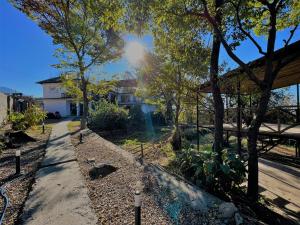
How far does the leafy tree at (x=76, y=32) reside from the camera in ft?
55.5

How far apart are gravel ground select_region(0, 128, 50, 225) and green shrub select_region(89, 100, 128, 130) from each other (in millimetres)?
9654

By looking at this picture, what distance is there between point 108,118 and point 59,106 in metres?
25.7

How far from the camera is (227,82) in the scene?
7125mm

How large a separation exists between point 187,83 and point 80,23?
11.2 m

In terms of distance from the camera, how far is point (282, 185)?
7859 mm

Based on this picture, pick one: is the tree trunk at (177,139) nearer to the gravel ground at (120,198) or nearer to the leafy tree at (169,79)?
the leafy tree at (169,79)

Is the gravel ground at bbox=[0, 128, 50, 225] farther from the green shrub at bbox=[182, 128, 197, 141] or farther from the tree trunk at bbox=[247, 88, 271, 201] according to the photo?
the green shrub at bbox=[182, 128, 197, 141]

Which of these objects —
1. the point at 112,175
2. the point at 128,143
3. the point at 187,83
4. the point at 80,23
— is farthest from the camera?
the point at 80,23

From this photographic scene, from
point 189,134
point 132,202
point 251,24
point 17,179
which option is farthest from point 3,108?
point 251,24

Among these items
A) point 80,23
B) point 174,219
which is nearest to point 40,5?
point 80,23

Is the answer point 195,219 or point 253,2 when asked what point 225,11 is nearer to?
point 253,2

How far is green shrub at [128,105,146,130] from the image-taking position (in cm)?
2421

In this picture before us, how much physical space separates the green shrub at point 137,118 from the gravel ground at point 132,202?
55.8ft

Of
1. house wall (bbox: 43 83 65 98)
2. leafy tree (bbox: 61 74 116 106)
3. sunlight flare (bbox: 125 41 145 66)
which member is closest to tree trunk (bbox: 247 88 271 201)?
sunlight flare (bbox: 125 41 145 66)
